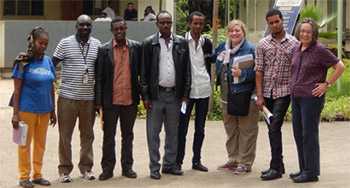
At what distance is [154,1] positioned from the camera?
22.5m

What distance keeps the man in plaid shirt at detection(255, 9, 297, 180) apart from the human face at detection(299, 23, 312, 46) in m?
0.21

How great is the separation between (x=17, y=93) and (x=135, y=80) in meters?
1.30

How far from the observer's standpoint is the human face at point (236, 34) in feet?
27.4

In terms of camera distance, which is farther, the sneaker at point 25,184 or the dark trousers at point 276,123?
the dark trousers at point 276,123

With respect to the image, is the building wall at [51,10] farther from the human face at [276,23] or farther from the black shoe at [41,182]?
the human face at [276,23]

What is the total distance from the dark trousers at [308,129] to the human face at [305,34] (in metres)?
0.60

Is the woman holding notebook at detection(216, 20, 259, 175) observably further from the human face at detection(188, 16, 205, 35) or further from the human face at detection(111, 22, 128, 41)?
the human face at detection(111, 22, 128, 41)

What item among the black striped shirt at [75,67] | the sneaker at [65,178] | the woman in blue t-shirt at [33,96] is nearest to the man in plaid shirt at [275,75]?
the black striped shirt at [75,67]

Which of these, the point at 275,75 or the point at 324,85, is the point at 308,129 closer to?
the point at 324,85

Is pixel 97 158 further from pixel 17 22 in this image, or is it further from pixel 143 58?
pixel 17 22

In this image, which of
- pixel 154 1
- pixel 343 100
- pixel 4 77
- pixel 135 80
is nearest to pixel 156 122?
pixel 135 80

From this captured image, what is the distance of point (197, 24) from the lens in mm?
8367

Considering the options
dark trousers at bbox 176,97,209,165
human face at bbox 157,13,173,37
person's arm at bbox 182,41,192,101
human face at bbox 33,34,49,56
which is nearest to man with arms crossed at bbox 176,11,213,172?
dark trousers at bbox 176,97,209,165

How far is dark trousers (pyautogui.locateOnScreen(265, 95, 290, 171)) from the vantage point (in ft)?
26.6
